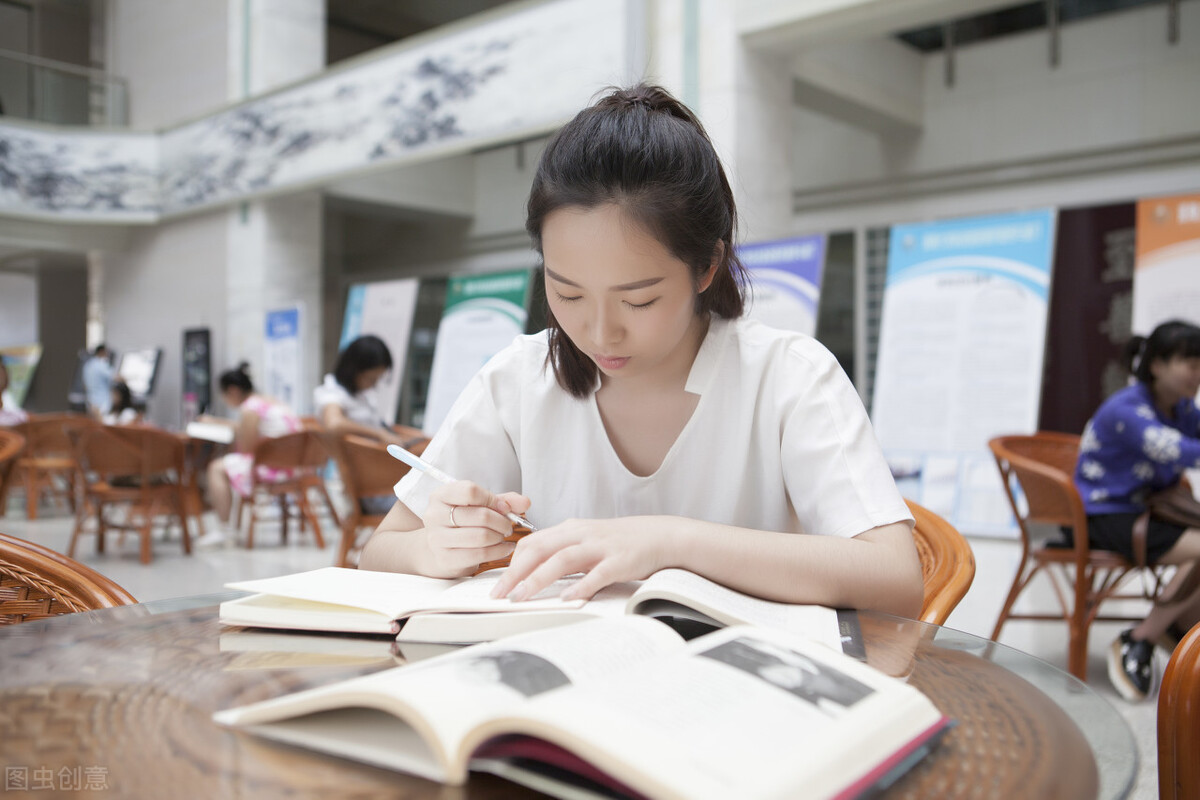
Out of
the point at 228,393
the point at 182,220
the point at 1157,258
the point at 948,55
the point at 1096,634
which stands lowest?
the point at 1096,634

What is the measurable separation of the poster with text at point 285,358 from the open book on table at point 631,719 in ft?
29.1

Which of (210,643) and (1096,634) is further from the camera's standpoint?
(1096,634)

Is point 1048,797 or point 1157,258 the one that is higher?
point 1157,258

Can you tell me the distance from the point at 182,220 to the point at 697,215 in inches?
436

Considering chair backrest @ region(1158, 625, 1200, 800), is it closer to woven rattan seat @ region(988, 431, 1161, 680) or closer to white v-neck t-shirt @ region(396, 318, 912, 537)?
white v-neck t-shirt @ region(396, 318, 912, 537)

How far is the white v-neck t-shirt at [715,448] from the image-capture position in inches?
43.5

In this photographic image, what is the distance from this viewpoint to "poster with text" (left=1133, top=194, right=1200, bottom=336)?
4762mm

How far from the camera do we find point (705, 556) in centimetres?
90

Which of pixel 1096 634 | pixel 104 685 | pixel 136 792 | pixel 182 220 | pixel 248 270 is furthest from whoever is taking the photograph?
pixel 182 220

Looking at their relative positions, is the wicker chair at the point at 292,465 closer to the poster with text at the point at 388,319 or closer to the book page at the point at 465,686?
the poster with text at the point at 388,319

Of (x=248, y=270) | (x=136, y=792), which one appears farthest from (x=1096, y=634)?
(x=248, y=270)

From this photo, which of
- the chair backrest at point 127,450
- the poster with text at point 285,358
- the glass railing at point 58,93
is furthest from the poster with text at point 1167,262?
the glass railing at point 58,93

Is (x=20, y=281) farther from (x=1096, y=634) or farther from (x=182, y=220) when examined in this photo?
(x=1096, y=634)

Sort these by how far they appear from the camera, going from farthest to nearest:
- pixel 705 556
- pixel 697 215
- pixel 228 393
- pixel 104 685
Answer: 1. pixel 228 393
2. pixel 697 215
3. pixel 705 556
4. pixel 104 685
